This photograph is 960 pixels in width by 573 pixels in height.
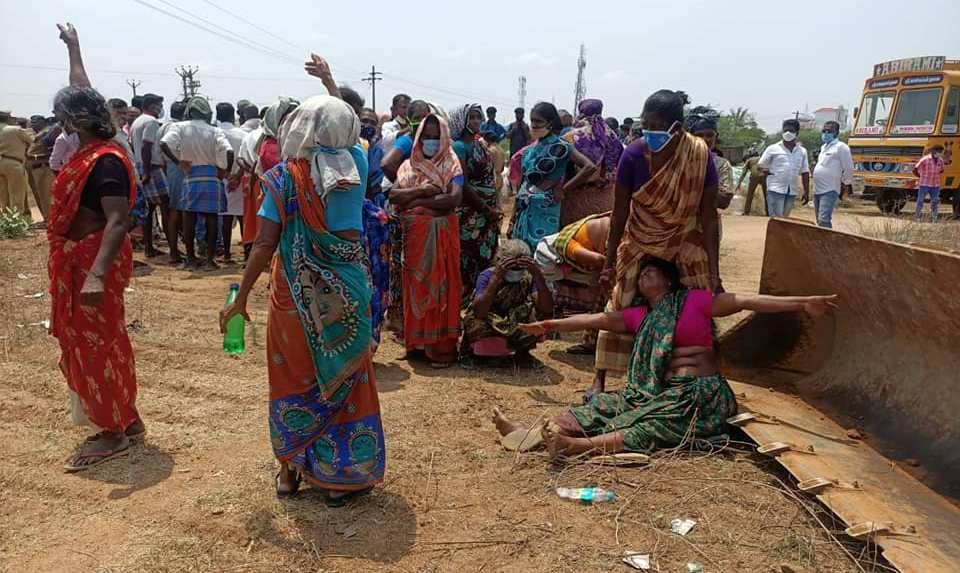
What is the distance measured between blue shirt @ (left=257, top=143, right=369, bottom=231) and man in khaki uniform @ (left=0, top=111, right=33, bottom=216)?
1006 centimetres

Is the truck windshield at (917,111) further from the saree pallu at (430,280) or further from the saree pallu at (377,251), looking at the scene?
the saree pallu at (377,251)

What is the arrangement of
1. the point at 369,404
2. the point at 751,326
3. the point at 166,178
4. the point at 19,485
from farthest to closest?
1. the point at 166,178
2. the point at 751,326
3. the point at 19,485
4. the point at 369,404

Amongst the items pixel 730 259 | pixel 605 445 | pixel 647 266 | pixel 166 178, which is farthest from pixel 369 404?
pixel 730 259

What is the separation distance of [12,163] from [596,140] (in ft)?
30.6

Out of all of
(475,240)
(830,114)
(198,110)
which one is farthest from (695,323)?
(830,114)

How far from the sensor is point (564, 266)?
521 centimetres

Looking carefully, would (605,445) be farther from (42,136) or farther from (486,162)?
(42,136)

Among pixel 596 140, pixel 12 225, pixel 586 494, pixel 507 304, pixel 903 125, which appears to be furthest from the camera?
pixel 903 125

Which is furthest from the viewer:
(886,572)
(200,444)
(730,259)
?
(730,259)

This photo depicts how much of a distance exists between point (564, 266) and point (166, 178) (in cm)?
555

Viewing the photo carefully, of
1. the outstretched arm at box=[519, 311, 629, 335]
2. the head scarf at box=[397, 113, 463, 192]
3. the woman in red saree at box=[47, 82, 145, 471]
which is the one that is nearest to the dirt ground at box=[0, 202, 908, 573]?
the woman in red saree at box=[47, 82, 145, 471]

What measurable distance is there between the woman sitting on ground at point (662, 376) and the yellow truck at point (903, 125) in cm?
1455

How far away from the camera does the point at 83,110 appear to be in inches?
126

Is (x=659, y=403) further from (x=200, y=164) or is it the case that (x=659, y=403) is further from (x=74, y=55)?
(x=200, y=164)
